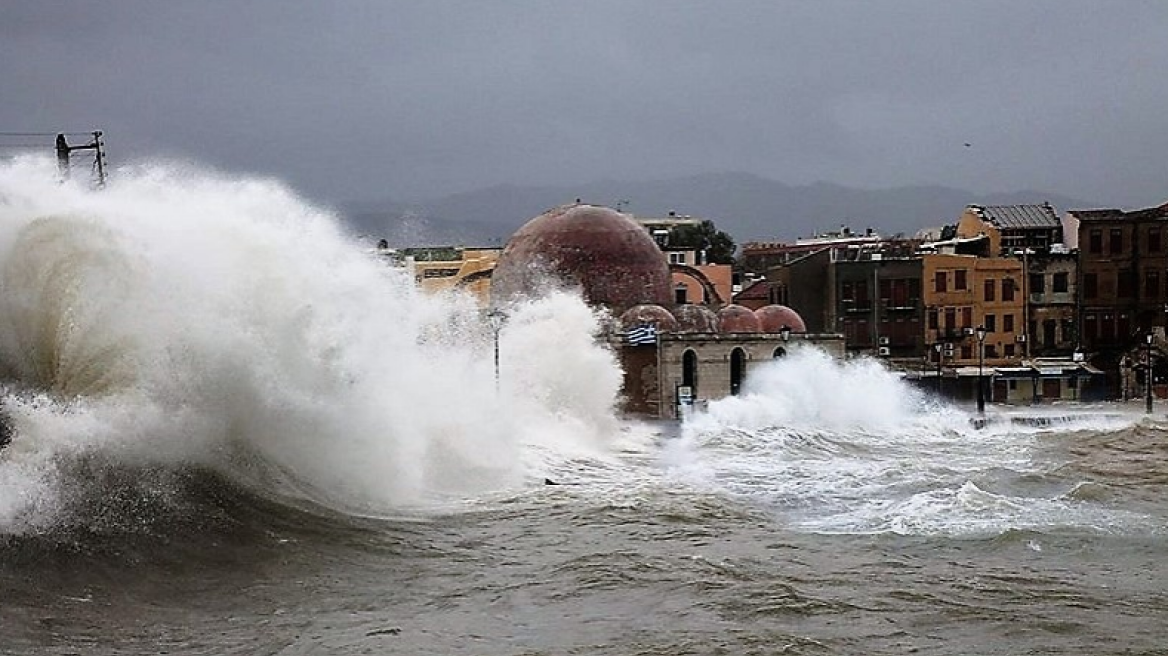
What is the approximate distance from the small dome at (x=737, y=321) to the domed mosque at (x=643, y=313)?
0.11ft

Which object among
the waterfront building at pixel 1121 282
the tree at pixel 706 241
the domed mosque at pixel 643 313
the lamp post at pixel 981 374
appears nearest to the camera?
the domed mosque at pixel 643 313

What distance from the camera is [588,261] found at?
49.8m

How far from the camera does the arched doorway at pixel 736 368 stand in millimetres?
48000

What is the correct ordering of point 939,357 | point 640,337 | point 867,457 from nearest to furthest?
point 867,457 → point 640,337 → point 939,357

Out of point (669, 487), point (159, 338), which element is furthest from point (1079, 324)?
point (159, 338)

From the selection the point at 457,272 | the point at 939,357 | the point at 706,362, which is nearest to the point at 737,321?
the point at 706,362

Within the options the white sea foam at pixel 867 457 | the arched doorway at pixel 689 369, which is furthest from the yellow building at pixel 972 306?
the arched doorway at pixel 689 369

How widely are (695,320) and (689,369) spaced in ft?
7.91

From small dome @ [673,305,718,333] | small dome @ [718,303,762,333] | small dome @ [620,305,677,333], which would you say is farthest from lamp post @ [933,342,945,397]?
small dome @ [620,305,677,333]

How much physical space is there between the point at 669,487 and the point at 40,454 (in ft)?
35.1

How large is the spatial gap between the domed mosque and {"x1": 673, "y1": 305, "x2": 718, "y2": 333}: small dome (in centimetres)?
3

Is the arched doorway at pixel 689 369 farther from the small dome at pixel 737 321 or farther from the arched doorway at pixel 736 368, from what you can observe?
the small dome at pixel 737 321

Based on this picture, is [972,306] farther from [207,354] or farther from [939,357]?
[207,354]

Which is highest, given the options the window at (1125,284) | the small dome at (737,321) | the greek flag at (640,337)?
the window at (1125,284)
